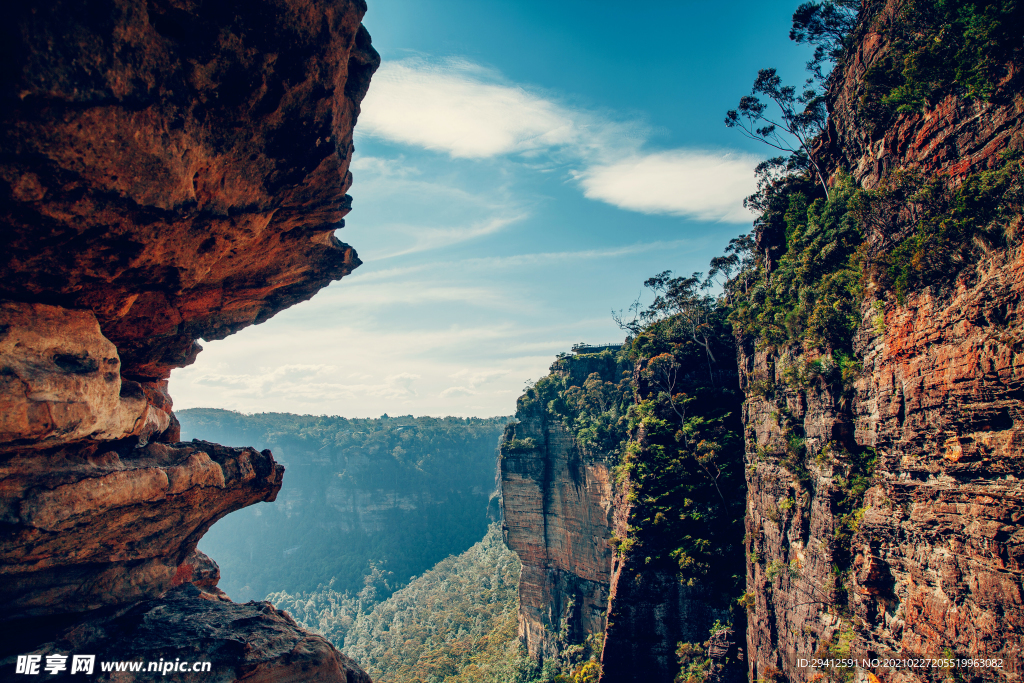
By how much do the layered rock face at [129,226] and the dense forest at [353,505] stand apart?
91494 mm

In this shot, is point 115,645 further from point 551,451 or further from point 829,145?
point 551,451

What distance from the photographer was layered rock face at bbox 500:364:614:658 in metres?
38.8

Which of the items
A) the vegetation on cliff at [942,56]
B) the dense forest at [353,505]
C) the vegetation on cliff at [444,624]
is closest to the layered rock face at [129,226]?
the vegetation on cliff at [942,56]

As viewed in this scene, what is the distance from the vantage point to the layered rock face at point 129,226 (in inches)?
282

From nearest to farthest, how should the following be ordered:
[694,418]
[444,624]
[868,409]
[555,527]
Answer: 1. [868,409]
2. [694,418]
3. [555,527]
4. [444,624]

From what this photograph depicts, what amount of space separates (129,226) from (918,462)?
19.1 m

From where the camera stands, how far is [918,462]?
12.7m

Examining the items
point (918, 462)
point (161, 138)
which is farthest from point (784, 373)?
point (161, 138)

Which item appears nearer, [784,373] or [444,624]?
[784,373]

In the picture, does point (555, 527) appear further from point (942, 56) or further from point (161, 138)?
point (161, 138)

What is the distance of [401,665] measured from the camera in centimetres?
5012

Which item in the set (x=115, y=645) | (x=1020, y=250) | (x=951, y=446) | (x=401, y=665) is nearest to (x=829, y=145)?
(x=1020, y=250)

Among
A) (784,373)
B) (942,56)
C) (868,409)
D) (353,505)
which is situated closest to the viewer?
(942,56)

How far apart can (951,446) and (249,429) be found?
149 metres
